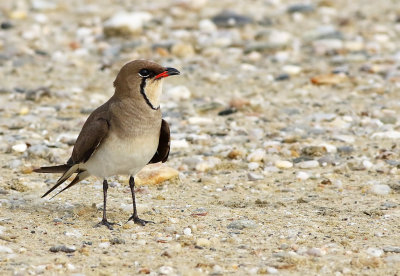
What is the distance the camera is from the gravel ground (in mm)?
5316

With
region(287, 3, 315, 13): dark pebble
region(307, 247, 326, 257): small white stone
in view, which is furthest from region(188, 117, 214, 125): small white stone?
region(287, 3, 315, 13): dark pebble

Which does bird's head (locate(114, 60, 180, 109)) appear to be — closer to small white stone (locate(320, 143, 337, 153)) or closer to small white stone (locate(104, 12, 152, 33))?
small white stone (locate(320, 143, 337, 153))

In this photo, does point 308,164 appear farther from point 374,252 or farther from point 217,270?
point 217,270

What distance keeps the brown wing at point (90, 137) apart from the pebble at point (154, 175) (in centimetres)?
110

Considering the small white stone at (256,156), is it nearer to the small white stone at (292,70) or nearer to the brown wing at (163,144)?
the brown wing at (163,144)

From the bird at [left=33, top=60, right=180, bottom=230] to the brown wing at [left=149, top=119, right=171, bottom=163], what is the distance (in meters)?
0.07

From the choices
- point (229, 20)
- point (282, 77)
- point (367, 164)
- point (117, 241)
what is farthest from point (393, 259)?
point (229, 20)

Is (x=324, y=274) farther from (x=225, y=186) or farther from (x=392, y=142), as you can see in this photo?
(x=392, y=142)

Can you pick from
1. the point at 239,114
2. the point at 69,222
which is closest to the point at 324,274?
the point at 69,222

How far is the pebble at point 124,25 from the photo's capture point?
12305mm

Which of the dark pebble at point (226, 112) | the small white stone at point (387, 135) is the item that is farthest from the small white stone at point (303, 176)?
the dark pebble at point (226, 112)

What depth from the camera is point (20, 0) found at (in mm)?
14031

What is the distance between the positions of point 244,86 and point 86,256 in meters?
5.65

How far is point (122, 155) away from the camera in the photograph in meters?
5.80
